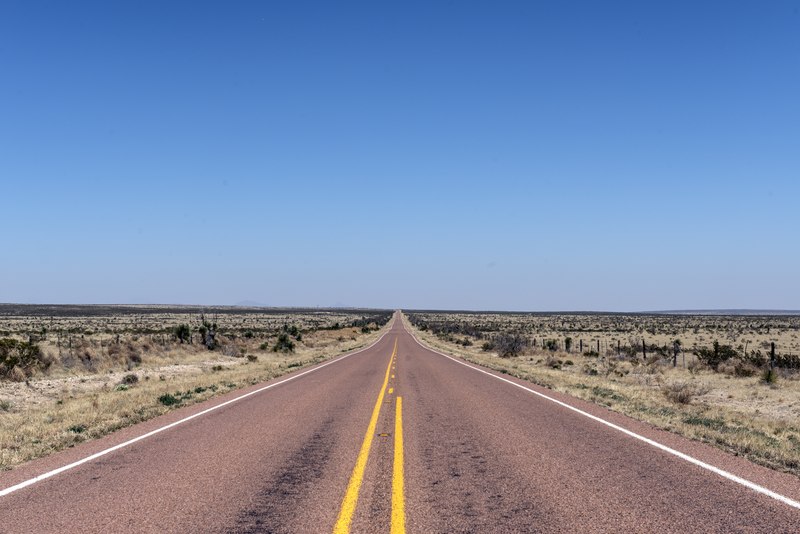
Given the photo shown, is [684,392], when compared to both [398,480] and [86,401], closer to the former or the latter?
[398,480]

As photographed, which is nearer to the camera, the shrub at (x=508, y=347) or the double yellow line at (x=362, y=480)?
the double yellow line at (x=362, y=480)

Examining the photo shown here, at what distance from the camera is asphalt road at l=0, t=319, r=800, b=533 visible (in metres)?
5.73

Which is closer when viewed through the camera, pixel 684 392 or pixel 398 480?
pixel 398 480

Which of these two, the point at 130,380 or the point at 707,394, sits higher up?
the point at 130,380

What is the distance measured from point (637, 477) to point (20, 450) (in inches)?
368

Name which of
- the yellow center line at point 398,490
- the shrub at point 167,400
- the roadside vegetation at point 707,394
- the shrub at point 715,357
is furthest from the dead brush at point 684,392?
the shrub at point 167,400

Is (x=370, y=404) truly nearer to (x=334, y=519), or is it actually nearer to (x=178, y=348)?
(x=334, y=519)

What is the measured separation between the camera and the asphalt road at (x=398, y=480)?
226 inches

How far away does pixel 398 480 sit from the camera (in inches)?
284

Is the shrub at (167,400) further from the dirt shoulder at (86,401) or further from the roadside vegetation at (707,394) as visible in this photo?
the roadside vegetation at (707,394)

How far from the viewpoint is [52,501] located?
6500mm

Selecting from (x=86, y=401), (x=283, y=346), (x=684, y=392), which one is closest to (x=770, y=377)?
(x=684, y=392)

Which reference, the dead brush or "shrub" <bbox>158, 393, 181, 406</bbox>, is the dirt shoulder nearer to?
"shrub" <bbox>158, 393, 181, 406</bbox>

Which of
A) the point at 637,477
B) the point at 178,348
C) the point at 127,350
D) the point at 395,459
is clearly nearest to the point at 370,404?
the point at 395,459
